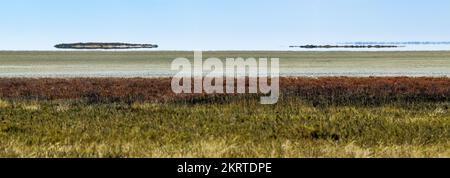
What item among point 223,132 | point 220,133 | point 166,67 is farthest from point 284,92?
point 166,67

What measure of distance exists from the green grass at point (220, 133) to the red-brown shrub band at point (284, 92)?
8.19m


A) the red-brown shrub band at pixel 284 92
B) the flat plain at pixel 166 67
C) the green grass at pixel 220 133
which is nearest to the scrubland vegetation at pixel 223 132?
the green grass at pixel 220 133

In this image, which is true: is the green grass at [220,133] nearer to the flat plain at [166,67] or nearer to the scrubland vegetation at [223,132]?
the scrubland vegetation at [223,132]

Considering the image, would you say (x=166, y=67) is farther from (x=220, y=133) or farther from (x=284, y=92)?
(x=220, y=133)

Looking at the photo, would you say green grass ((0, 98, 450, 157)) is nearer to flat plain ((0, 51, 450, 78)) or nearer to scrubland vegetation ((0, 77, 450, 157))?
scrubland vegetation ((0, 77, 450, 157))

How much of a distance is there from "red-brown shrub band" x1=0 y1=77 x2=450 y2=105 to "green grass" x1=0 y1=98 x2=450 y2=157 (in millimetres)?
8190

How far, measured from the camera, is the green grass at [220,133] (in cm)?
1150

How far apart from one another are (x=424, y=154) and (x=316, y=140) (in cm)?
298

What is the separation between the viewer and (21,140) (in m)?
13.6

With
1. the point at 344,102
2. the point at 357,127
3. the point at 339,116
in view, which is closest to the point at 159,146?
the point at 357,127

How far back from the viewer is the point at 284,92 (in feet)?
111

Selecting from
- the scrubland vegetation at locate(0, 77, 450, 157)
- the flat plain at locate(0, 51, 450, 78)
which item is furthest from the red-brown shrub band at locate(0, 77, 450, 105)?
the flat plain at locate(0, 51, 450, 78)

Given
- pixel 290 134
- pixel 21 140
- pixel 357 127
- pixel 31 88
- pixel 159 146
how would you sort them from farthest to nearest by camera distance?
pixel 31 88
pixel 357 127
pixel 290 134
pixel 21 140
pixel 159 146
